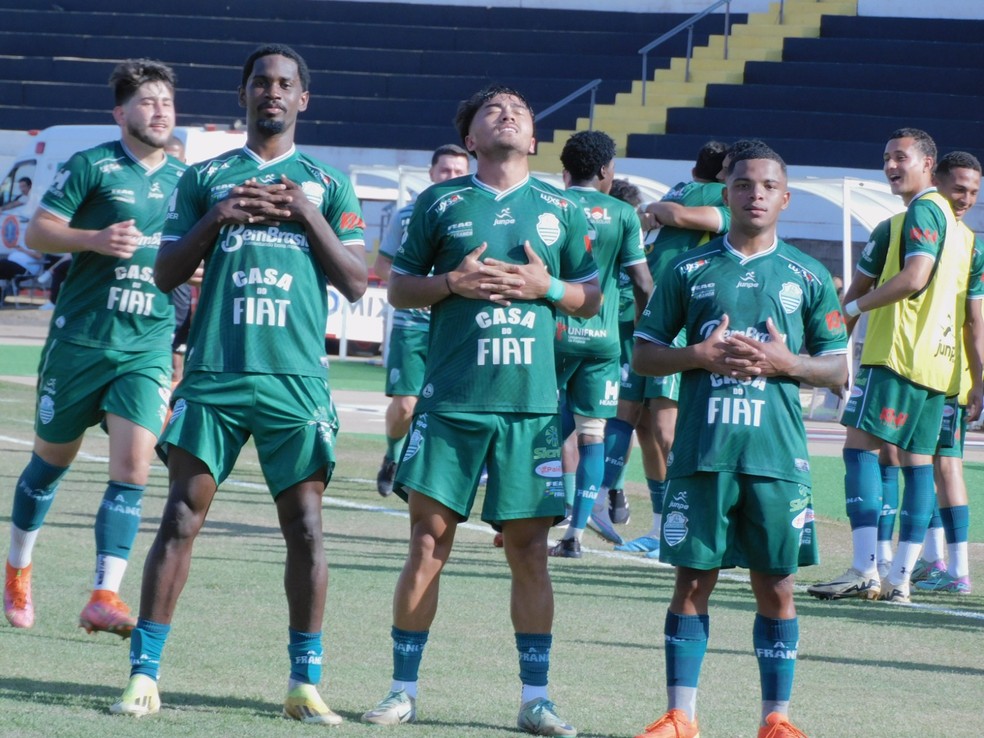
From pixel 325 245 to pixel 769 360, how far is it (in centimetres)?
143

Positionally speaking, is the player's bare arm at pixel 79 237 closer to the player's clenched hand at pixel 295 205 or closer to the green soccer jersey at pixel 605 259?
the player's clenched hand at pixel 295 205

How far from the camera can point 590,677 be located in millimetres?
6023

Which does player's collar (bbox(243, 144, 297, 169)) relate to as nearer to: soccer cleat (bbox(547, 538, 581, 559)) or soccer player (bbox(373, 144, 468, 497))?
soccer cleat (bbox(547, 538, 581, 559))

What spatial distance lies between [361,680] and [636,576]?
3.12 metres

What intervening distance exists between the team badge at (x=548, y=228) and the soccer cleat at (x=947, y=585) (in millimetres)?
4159

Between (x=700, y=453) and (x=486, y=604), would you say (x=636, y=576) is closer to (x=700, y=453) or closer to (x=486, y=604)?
(x=486, y=604)

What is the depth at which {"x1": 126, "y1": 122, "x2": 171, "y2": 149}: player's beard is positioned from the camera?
650 centimetres

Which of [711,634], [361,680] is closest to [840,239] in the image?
[711,634]

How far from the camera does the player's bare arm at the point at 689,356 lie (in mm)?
5016

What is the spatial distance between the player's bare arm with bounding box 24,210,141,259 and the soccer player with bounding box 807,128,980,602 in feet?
11.6

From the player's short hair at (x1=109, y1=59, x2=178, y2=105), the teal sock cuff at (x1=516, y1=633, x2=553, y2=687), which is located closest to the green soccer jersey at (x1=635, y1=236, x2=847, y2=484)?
the teal sock cuff at (x1=516, y1=633, x2=553, y2=687)

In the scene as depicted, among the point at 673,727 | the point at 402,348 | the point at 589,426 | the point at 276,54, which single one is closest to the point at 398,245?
the point at 402,348

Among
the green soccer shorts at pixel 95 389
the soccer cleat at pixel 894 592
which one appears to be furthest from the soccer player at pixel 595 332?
the green soccer shorts at pixel 95 389

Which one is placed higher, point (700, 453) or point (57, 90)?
point (57, 90)
